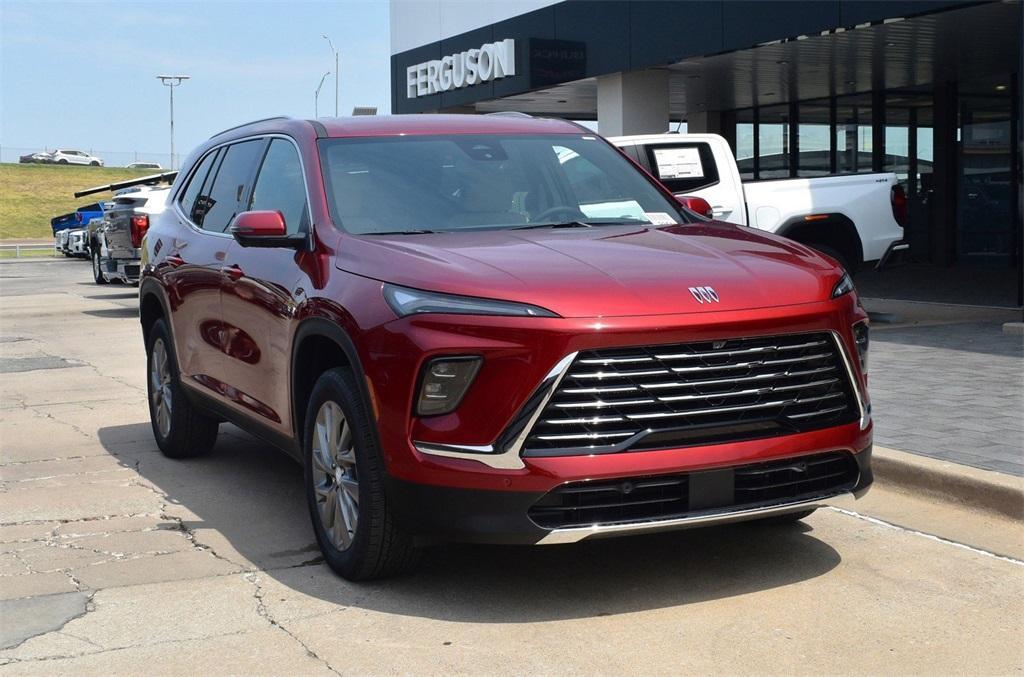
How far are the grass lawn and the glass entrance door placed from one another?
172ft

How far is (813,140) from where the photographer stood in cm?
2655

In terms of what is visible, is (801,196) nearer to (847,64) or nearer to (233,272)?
(847,64)

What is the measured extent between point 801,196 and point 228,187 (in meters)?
7.99

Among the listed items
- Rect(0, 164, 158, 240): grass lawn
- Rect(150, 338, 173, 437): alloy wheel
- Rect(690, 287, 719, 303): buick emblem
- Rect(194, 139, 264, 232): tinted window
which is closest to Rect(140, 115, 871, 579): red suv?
Rect(690, 287, 719, 303): buick emblem

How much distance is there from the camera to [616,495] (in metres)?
4.47

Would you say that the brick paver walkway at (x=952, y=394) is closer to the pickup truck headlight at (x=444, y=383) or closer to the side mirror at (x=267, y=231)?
the pickup truck headlight at (x=444, y=383)

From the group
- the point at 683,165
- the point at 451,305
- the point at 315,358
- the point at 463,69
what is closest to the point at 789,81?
the point at 463,69

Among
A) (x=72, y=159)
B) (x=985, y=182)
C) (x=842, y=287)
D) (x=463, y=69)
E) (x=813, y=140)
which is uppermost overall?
(x=72, y=159)

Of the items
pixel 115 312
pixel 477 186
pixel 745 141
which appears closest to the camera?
pixel 477 186

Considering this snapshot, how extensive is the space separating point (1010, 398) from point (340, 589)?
531cm

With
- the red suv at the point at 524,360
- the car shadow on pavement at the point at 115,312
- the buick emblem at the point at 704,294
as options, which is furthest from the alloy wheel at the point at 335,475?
the car shadow on pavement at the point at 115,312

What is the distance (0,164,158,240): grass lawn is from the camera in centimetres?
6908

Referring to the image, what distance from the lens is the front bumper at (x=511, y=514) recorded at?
4.42m

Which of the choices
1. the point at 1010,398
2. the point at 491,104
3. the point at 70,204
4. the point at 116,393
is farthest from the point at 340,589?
the point at 70,204
